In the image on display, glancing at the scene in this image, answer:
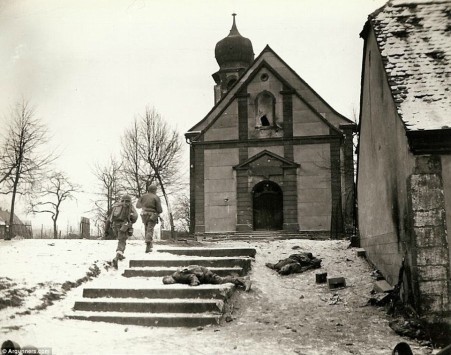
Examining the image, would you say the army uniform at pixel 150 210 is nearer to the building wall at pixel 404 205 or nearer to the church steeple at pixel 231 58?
the building wall at pixel 404 205

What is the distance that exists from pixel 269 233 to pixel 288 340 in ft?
49.3

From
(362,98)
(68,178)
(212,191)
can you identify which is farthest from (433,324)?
(68,178)

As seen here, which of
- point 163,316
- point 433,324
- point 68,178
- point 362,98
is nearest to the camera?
point 433,324

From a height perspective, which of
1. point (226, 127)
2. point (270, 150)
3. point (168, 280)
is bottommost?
point (168, 280)

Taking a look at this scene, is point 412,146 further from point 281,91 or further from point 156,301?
point 281,91

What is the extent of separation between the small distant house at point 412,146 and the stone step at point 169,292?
3226mm

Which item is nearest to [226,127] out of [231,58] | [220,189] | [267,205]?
[220,189]

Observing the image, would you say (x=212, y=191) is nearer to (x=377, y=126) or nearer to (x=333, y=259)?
(x=333, y=259)

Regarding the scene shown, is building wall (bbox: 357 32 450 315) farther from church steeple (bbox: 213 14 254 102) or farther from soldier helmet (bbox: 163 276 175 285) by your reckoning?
church steeple (bbox: 213 14 254 102)

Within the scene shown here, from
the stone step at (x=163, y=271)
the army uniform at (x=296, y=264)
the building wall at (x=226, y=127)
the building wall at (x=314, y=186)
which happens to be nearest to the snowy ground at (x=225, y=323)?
the army uniform at (x=296, y=264)

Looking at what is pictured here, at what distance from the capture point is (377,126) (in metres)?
9.60

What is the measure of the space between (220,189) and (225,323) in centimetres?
1559

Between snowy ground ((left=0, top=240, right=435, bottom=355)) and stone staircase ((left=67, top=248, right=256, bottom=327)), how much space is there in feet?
0.70

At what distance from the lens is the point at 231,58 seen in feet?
109
